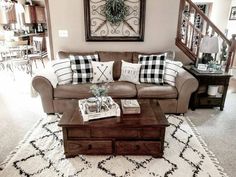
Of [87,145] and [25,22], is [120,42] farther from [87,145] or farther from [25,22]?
[25,22]

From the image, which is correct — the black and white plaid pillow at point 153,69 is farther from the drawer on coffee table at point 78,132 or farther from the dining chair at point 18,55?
the dining chair at point 18,55

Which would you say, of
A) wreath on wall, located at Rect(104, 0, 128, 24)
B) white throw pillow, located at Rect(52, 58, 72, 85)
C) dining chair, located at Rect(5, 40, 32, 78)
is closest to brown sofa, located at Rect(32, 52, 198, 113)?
white throw pillow, located at Rect(52, 58, 72, 85)

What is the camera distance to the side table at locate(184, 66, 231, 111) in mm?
3156

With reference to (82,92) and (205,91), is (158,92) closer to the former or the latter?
(205,91)

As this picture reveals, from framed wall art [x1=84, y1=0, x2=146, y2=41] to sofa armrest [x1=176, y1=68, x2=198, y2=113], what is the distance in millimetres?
1188

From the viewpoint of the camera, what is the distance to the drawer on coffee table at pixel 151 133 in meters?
2.02

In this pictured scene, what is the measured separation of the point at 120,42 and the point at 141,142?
2233 mm

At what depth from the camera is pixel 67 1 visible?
3.56 m

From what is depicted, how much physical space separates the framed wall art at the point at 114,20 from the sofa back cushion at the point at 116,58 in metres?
0.36

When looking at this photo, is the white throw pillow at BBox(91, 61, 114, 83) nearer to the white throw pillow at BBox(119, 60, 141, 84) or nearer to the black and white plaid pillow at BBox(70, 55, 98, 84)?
the black and white plaid pillow at BBox(70, 55, 98, 84)

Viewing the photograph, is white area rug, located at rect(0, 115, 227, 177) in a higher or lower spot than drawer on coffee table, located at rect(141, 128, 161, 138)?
lower

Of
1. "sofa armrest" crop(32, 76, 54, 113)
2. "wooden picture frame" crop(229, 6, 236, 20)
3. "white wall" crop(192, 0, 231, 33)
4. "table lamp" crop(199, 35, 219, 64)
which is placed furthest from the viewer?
"white wall" crop(192, 0, 231, 33)

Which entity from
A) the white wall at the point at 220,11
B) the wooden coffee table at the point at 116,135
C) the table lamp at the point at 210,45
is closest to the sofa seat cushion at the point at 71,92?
the wooden coffee table at the point at 116,135

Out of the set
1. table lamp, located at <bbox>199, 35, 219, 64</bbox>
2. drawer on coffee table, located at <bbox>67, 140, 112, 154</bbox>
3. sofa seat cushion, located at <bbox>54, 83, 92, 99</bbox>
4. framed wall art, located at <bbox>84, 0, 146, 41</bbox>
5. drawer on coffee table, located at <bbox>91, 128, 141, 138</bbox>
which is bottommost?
drawer on coffee table, located at <bbox>67, 140, 112, 154</bbox>
